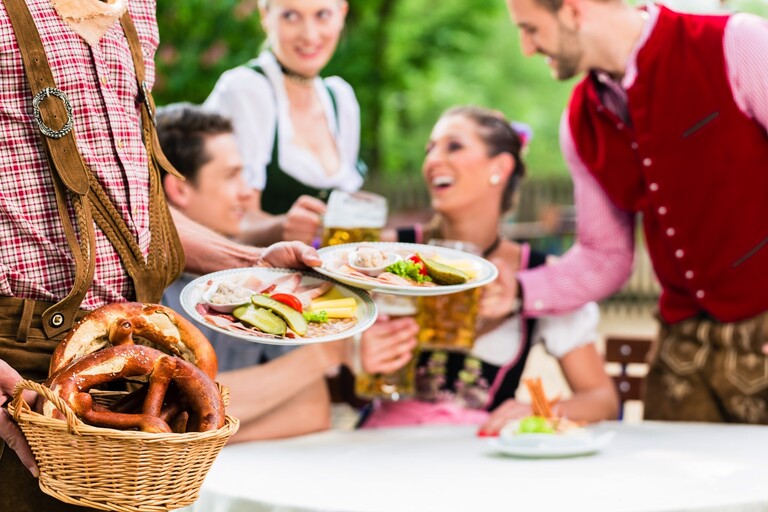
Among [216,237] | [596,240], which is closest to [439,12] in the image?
[596,240]

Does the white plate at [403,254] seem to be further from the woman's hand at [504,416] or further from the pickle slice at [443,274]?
the woman's hand at [504,416]

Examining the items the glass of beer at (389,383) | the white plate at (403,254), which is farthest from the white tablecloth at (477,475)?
the white plate at (403,254)

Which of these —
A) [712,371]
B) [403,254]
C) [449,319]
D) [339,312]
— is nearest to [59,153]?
[339,312]

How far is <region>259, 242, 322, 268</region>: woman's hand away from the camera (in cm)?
199

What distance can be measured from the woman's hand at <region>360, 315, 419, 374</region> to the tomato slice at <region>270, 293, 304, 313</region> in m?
0.90

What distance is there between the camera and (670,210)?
306cm

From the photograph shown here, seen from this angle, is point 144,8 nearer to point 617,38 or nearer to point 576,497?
point 576,497

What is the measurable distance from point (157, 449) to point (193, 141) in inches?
63.9

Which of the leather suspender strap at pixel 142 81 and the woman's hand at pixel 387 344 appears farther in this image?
the woman's hand at pixel 387 344

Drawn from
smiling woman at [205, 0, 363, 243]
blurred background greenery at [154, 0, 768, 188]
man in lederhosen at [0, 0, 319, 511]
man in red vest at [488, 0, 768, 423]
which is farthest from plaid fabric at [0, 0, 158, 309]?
blurred background greenery at [154, 0, 768, 188]

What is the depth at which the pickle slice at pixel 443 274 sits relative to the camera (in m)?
2.03

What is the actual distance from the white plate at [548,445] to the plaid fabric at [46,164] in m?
1.13

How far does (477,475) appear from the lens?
7.62 ft

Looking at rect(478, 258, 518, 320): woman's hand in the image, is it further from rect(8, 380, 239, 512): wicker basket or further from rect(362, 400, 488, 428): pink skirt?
rect(8, 380, 239, 512): wicker basket
